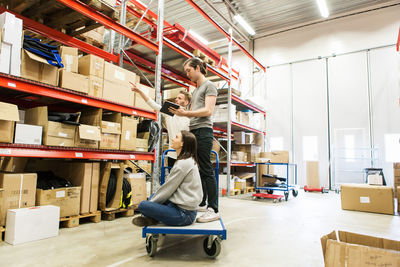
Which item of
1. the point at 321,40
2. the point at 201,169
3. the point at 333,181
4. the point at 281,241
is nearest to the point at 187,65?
the point at 201,169

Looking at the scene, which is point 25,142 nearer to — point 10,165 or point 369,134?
point 10,165

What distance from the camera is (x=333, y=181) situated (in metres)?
8.70

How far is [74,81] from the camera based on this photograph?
10.0 feet

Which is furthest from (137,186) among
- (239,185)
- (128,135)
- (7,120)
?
(239,185)

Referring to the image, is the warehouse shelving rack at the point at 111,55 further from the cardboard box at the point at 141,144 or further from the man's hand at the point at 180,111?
the man's hand at the point at 180,111

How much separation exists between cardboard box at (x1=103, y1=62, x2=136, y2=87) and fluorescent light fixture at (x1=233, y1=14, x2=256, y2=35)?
22.6ft

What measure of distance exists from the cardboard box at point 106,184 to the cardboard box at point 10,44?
1498 millimetres

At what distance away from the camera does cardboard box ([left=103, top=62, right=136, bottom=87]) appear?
11.5 feet

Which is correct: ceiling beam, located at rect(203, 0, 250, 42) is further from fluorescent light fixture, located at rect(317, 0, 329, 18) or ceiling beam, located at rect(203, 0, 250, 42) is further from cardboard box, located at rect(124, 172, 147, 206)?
cardboard box, located at rect(124, 172, 147, 206)

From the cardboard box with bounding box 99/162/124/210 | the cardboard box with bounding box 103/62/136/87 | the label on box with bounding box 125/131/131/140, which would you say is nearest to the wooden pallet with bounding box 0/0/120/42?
the cardboard box with bounding box 103/62/136/87

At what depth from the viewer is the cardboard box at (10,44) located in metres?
2.46

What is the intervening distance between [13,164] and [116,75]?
1.77 m

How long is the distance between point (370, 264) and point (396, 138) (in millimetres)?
8243

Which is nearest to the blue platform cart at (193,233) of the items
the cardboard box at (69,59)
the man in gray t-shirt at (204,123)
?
the man in gray t-shirt at (204,123)
